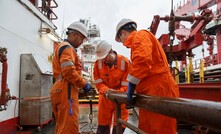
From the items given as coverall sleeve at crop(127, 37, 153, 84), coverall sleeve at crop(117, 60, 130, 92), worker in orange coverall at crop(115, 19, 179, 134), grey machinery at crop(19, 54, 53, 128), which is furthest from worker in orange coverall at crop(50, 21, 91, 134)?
grey machinery at crop(19, 54, 53, 128)

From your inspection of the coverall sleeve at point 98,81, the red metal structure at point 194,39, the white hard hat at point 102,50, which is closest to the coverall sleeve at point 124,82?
the coverall sleeve at point 98,81

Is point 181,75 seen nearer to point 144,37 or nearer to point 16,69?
point 16,69

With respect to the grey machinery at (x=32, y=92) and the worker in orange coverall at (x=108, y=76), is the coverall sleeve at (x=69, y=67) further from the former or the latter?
the grey machinery at (x=32, y=92)

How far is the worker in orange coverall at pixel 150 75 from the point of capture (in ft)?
6.26

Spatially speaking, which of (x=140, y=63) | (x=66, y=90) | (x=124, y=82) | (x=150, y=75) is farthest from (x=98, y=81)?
(x=140, y=63)

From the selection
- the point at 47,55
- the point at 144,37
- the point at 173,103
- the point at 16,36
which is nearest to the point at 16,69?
the point at 16,36

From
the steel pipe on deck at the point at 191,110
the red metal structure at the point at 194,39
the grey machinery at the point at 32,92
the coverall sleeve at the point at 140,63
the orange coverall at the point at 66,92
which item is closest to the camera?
the steel pipe on deck at the point at 191,110

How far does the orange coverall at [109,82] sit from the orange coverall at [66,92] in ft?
1.52

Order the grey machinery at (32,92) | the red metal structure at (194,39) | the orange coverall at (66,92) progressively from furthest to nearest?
the grey machinery at (32,92) < the red metal structure at (194,39) < the orange coverall at (66,92)

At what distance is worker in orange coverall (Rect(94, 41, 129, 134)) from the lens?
3340 millimetres

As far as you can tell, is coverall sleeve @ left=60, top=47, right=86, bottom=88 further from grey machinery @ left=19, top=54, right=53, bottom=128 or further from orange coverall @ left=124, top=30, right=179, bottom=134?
grey machinery @ left=19, top=54, right=53, bottom=128

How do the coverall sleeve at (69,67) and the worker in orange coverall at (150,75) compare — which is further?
the coverall sleeve at (69,67)

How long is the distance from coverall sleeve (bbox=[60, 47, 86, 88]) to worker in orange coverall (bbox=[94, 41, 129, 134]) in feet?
1.50

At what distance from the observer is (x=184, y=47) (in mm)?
6574
